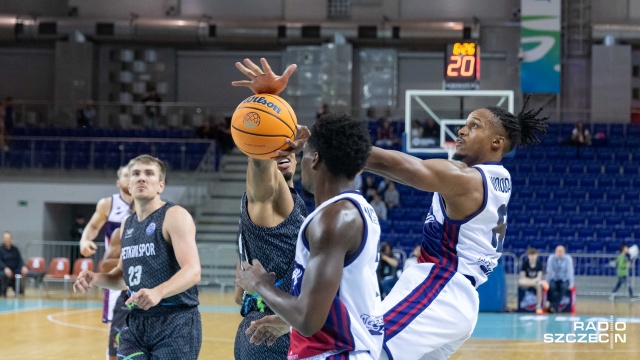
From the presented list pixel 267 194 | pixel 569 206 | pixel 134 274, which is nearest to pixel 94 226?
pixel 134 274

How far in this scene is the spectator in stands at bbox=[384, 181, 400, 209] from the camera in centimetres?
2203

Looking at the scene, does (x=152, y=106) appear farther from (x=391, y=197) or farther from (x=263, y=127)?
(x=263, y=127)

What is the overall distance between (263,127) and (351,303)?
1.14m

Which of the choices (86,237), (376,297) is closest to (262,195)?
(376,297)

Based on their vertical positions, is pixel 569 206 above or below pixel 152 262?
below

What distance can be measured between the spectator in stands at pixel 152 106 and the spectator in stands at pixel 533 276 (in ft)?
40.6

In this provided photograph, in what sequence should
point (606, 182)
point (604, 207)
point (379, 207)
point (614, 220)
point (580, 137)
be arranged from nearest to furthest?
1. point (379, 207)
2. point (614, 220)
3. point (604, 207)
4. point (606, 182)
5. point (580, 137)

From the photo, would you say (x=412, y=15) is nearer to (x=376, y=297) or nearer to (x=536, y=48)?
(x=536, y=48)

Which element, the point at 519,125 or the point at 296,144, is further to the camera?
the point at 519,125

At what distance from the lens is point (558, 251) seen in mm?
17062

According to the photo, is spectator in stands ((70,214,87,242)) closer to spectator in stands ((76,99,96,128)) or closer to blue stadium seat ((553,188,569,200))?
spectator in stands ((76,99,96,128))

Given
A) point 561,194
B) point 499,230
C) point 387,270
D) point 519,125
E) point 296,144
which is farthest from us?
point 561,194

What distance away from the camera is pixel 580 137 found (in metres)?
23.7

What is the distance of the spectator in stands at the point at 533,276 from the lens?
1714 centimetres
